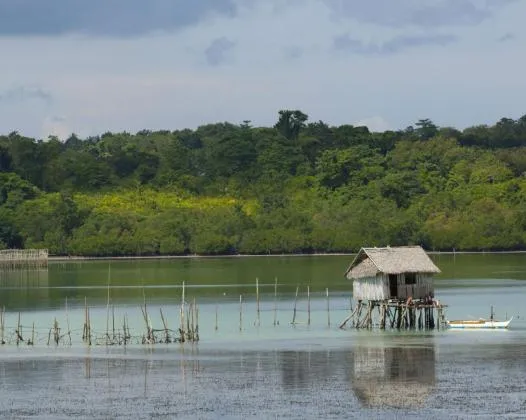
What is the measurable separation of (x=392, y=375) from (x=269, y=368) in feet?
14.4

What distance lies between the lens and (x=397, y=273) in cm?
5662

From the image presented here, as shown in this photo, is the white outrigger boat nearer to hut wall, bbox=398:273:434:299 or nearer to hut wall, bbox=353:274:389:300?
hut wall, bbox=398:273:434:299

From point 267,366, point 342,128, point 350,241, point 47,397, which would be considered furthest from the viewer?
point 342,128

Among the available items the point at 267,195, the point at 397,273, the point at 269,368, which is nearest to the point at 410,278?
the point at 397,273

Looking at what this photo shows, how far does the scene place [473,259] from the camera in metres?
131

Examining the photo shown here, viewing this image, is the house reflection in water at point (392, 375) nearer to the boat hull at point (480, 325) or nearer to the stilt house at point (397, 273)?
the stilt house at point (397, 273)

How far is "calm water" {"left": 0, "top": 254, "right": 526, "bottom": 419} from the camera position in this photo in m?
37.6

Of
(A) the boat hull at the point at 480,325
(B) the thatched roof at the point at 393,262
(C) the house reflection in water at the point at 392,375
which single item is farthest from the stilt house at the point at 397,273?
(C) the house reflection in water at the point at 392,375

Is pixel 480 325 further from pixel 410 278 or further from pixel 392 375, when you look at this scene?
pixel 392 375

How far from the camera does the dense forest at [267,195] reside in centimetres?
14288

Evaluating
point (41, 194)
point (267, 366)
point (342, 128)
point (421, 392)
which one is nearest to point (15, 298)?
point (267, 366)

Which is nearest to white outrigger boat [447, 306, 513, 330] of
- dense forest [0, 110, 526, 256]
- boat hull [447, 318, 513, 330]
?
boat hull [447, 318, 513, 330]

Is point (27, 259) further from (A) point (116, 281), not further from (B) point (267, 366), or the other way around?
(B) point (267, 366)

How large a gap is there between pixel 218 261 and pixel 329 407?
96.6m
